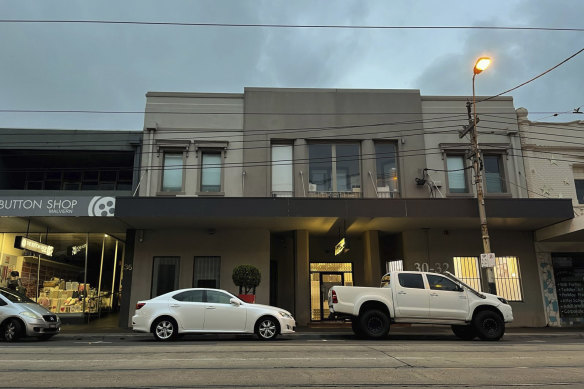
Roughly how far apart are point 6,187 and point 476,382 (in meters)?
19.8

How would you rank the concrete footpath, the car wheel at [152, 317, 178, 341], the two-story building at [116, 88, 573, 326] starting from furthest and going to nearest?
1. the two-story building at [116, 88, 573, 326]
2. the concrete footpath
3. the car wheel at [152, 317, 178, 341]

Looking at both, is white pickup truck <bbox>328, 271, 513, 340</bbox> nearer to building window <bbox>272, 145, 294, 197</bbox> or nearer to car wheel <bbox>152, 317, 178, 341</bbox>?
car wheel <bbox>152, 317, 178, 341</bbox>

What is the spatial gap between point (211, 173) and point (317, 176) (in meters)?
4.33

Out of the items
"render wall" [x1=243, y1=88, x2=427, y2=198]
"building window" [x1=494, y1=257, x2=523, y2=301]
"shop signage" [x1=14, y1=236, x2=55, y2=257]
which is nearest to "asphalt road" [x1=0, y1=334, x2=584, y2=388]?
"shop signage" [x1=14, y1=236, x2=55, y2=257]

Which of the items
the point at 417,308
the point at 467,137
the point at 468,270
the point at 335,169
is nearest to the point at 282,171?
the point at 335,169

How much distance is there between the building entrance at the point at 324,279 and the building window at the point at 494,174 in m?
6.95

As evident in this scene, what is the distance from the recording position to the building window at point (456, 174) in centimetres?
1844

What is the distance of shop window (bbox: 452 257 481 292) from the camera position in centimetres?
1817

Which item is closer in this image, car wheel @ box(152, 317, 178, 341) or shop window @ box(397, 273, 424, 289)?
car wheel @ box(152, 317, 178, 341)

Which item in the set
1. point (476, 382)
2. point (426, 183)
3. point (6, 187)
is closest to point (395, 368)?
point (476, 382)

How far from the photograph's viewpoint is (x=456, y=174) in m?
18.6

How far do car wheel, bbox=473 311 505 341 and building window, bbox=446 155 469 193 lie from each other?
21.6 feet

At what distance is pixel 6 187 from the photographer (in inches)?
755

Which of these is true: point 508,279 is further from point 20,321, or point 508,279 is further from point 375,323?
point 20,321
